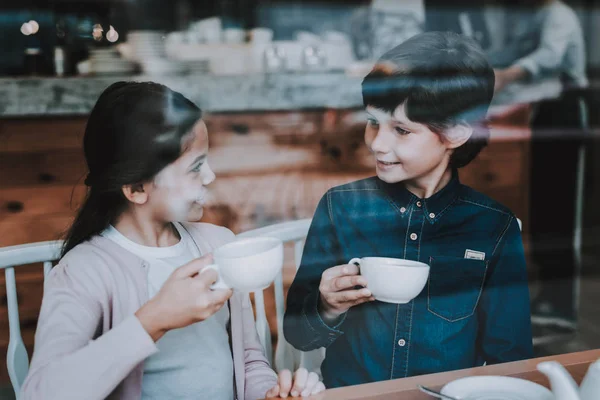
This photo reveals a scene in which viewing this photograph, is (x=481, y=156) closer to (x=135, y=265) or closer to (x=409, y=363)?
(x=409, y=363)

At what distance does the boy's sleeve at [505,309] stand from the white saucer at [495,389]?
0.40 meters

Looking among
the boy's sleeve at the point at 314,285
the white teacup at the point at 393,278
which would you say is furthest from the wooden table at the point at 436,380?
the boy's sleeve at the point at 314,285

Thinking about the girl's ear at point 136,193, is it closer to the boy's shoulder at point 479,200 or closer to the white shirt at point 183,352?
the white shirt at point 183,352

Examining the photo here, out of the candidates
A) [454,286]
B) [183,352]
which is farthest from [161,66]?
[454,286]

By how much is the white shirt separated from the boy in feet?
0.86

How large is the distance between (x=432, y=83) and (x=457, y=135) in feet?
0.43

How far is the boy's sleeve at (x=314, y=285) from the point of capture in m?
1.26

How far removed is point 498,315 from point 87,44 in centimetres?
102

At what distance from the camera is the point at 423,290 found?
1249 millimetres

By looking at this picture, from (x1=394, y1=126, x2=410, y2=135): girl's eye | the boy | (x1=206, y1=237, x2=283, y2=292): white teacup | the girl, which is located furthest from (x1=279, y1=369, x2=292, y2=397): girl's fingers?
(x1=394, y1=126, x2=410, y2=135): girl's eye

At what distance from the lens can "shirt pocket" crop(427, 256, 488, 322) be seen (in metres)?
1.25

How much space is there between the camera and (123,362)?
82 centimetres

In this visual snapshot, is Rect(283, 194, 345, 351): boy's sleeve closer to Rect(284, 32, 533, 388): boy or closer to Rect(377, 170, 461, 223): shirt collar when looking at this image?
Rect(284, 32, 533, 388): boy

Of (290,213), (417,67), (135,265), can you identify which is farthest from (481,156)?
(135,265)
